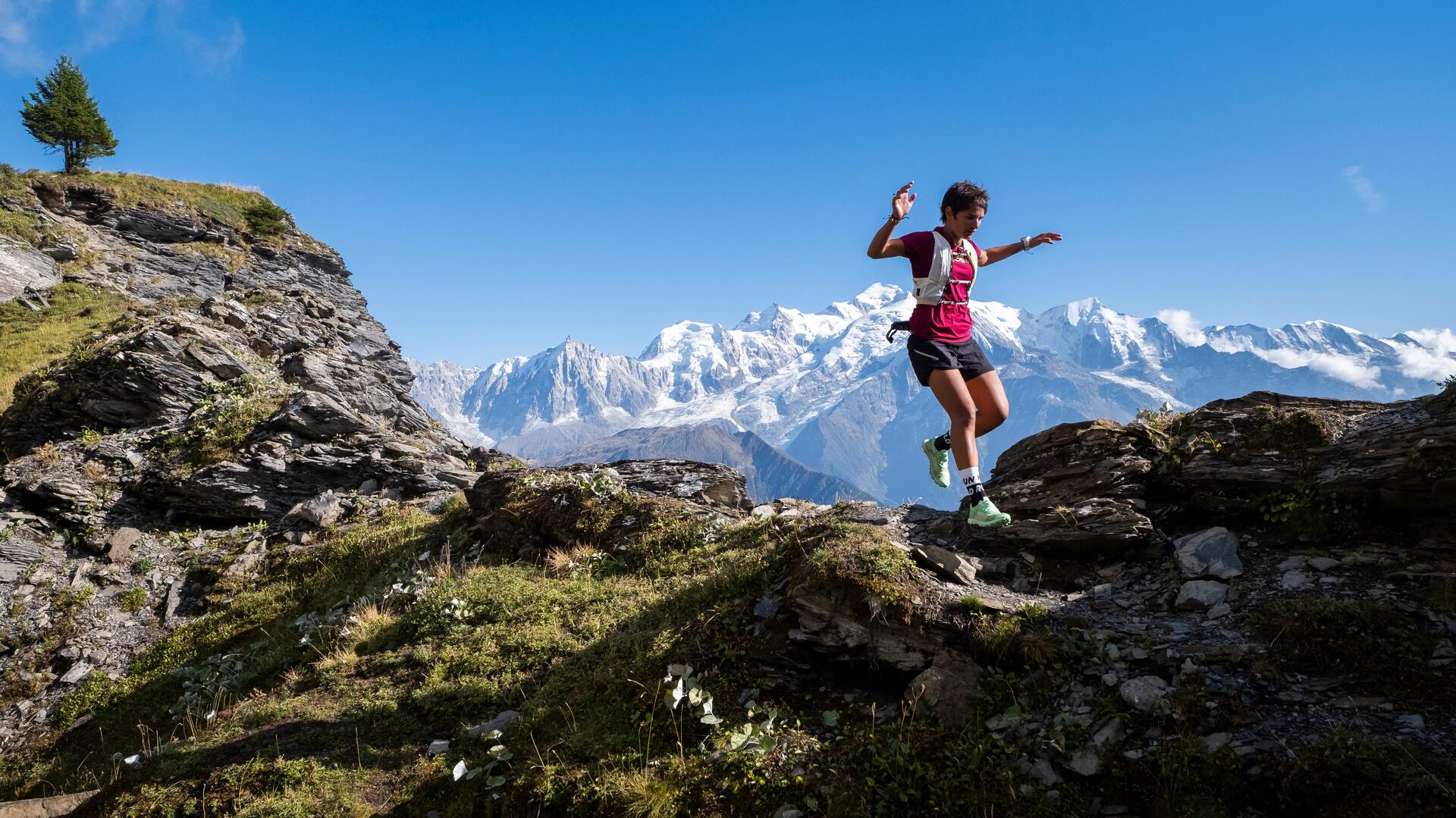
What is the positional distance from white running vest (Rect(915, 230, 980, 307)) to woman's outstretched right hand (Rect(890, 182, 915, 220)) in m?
0.58

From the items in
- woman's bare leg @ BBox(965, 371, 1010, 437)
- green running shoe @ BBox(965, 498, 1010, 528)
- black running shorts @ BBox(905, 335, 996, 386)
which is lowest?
green running shoe @ BBox(965, 498, 1010, 528)

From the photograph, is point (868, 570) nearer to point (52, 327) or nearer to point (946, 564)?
point (946, 564)

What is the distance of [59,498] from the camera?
49.5ft

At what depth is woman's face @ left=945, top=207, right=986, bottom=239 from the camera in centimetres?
697

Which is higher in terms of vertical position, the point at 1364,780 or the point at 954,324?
the point at 954,324

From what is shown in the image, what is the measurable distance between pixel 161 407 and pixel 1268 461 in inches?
1065

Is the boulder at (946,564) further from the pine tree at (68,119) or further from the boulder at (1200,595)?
the pine tree at (68,119)

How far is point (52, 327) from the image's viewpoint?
27359 mm

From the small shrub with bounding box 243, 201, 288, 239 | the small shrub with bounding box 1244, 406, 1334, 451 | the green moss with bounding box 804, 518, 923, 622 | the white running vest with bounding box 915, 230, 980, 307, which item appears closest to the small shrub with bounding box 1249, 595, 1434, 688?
the small shrub with bounding box 1244, 406, 1334, 451

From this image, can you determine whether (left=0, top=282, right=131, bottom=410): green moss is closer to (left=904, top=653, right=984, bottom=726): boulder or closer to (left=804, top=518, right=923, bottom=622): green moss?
(left=804, top=518, right=923, bottom=622): green moss

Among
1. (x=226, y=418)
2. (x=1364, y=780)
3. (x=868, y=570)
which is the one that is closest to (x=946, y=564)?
(x=868, y=570)

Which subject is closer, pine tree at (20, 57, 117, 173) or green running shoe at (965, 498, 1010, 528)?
green running shoe at (965, 498, 1010, 528)

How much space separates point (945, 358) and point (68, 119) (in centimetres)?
6498

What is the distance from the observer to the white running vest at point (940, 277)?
6809 millimetres
